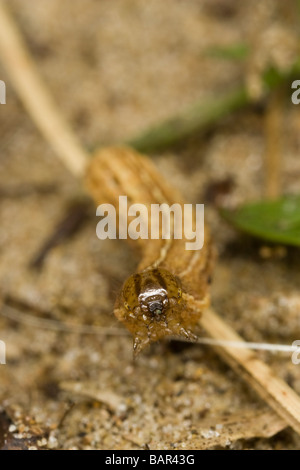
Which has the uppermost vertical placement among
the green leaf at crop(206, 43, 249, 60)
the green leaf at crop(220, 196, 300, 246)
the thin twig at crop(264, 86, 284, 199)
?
the green leaf at crop(206, 43, 249, 60)

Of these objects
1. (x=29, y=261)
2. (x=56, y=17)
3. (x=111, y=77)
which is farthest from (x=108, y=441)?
(x=56, y=17)

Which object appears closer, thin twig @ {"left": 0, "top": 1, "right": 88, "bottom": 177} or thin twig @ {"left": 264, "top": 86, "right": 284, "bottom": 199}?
thin twig @ {"left": 264, "top": 86, "right": 284, "bottom": 199}

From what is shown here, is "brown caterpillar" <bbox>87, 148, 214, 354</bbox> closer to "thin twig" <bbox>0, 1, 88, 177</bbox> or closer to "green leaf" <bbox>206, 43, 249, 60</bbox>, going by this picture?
"thin twig" <bbox>0, 1, 88, 177</bbox>

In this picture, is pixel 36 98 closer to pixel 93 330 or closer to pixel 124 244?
pixel 124 244

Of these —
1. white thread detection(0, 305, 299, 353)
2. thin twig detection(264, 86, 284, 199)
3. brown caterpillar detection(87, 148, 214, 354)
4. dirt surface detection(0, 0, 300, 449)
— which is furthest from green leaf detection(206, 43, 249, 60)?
white thread detection(0, 305, 299, 353)

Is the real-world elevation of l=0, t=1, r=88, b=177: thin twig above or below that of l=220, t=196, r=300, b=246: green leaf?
above
